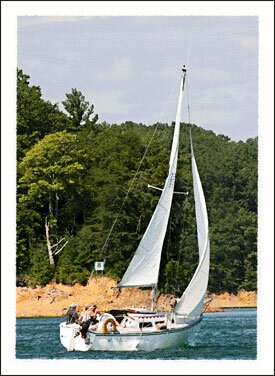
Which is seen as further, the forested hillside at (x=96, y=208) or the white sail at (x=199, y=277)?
the forested hillside at (x=96, y=208)

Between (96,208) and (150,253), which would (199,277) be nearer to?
(150,253)

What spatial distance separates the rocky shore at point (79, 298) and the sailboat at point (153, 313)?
38.1ft

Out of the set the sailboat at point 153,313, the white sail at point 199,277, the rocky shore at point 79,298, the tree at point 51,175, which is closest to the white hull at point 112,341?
the sailboat at point 153,313

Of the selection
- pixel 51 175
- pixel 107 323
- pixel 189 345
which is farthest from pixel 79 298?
pixel 107 323

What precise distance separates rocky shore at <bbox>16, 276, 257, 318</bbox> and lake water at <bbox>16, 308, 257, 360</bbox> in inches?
74.2

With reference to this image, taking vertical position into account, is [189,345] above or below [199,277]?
below

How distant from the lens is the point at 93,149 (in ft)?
147

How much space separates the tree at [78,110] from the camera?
45344 mm

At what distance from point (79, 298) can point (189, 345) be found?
43.2ft

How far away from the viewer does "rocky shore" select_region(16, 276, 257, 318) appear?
3866cm

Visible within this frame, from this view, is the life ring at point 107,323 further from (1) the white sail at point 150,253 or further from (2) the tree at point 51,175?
(2) the tree at point 51,175

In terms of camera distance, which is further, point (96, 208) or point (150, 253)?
point (96, 208)

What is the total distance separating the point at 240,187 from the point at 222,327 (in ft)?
52.2

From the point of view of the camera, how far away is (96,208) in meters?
42.5
